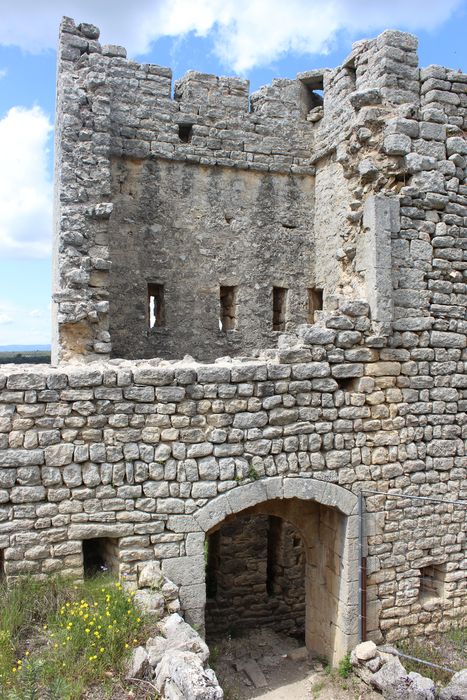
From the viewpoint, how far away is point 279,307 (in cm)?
1088

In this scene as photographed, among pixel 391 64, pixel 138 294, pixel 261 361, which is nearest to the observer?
pixel 261 361

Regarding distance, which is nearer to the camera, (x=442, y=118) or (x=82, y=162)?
(x=442, y=118)

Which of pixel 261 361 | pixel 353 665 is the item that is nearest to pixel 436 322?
pixel 261 361

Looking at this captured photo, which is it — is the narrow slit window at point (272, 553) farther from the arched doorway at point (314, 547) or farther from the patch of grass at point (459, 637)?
the patch of grass at point (459, 637)

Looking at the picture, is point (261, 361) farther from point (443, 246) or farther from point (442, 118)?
point (442, 118)

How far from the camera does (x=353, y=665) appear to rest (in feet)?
23.6

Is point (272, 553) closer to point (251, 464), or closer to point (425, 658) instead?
point (425, 658)

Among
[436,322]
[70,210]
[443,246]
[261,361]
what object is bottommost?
[261,361]

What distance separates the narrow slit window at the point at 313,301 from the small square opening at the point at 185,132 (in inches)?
135

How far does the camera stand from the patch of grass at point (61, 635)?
198 inches

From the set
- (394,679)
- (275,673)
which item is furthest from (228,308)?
(394,679)

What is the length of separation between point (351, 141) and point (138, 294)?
160 inches

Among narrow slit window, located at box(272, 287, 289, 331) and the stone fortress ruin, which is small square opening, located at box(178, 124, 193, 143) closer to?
the stone fortress ruin

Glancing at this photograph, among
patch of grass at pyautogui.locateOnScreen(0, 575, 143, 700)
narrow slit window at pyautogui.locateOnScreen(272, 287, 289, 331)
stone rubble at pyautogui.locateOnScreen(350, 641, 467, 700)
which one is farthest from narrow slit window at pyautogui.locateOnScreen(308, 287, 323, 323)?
patch of grass at pyautogui.locateOnScreen(0, 575, 143, 700)
